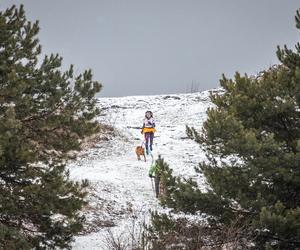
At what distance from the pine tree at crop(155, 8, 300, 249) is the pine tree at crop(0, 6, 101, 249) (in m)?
1.98

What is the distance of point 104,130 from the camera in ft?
87.4

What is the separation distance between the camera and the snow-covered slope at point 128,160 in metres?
13.5

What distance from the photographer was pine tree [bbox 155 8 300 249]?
24.4 feet

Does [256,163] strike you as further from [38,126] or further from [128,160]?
[128,160]

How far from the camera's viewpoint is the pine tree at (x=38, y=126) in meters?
7.68

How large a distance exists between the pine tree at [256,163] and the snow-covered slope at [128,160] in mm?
1744

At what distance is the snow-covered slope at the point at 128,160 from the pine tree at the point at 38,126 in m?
1.18

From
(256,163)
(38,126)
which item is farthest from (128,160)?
(256,163)

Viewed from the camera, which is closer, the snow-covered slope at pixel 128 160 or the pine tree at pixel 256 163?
the pine tree at pixel 256 163

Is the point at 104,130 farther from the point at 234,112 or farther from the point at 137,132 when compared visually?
the point at 234,112

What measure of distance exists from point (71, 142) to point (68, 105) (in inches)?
28.2

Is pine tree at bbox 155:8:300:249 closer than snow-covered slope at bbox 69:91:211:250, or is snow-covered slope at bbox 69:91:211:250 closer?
pine tree at bbox 155:8:300:249

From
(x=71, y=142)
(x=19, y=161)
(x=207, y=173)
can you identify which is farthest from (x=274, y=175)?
(x=19, y=161)

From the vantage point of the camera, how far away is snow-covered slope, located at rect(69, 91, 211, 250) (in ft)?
44.1
